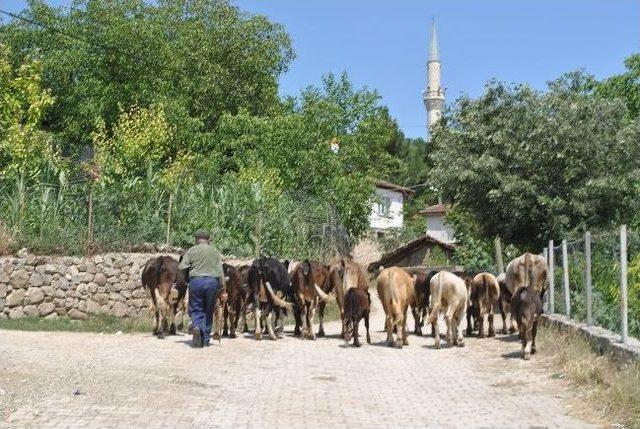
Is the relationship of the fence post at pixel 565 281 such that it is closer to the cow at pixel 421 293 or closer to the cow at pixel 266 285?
the cow at pixel 421 293

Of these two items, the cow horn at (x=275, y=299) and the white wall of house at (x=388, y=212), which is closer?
the cow horn at (x=275, y=299)

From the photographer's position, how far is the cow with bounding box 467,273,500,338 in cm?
1920

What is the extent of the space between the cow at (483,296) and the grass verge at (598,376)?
9.61 feet

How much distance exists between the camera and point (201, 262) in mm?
17109

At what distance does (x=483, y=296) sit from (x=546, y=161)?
8.84 meters

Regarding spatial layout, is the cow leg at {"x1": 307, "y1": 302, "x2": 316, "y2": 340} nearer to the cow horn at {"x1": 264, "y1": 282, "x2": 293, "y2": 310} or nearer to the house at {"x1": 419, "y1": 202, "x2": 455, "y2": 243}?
the cow horn at {"x1": 264, "y1": 282, "x2": 293, "y2": 310}

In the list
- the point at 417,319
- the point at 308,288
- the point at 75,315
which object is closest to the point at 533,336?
the point at 417,319

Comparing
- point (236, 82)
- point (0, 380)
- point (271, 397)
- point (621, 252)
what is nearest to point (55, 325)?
point (0, 380)

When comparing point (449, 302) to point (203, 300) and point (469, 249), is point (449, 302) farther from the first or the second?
point (469, 249)

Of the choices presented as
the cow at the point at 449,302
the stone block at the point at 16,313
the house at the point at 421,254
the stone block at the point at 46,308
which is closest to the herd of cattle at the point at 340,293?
the cow at the point at 449,302

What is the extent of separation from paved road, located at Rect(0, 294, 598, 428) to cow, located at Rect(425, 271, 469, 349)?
0.53 metres

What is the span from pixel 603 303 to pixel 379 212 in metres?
62.7

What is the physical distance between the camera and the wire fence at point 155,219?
23062 mm

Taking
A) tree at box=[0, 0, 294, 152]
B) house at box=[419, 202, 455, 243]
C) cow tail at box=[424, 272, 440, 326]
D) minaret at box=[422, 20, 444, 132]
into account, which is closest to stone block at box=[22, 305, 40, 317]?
cow tail at box=[424, 272, 440, 326]
